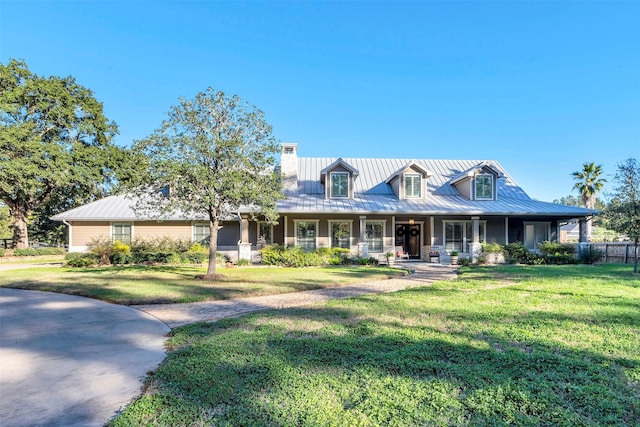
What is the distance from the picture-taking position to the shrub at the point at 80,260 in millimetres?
16172

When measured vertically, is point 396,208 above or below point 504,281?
above

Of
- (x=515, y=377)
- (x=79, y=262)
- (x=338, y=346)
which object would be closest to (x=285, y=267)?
(x=79, y=262)

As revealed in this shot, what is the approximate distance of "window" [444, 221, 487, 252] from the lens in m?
20.1

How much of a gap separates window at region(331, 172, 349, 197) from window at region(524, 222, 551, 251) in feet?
35.7

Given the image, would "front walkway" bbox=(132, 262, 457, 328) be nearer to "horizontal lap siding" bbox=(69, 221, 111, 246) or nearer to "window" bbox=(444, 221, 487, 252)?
"window" bbox=(444, 221, 487, 252)

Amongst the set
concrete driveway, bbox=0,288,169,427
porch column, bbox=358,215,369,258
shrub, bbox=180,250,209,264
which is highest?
porch column, bbox=358,215,369,258

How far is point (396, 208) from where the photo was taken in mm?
18500

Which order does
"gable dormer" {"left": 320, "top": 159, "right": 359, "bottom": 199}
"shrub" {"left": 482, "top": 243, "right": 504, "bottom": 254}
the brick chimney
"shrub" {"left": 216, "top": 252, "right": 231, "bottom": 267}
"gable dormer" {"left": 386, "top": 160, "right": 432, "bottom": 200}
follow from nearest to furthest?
"shrub" {"left": 216, "top": 252, "right": 231, "bottom": 267} < "shrub" {"left": 482, "top": 243, "right": 504, "bottom": 254} < "gable dormer" {"left": 320, "top": 159, "right": 359, "bottom": 199} < "gable dormer" {"left": 386, "top": 160, "right": 432, "bottom": 200} < the brick chimney

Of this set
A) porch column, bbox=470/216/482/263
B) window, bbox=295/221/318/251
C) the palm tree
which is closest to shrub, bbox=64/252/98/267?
window, bbox=295/221/318/251

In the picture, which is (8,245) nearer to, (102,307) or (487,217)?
(102,307)

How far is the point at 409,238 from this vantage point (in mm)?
21141

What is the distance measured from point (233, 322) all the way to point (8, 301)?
6178 millimetres

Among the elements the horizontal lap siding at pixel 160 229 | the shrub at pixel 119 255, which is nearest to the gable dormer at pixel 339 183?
the horizontal lap siding at pixel 160 229

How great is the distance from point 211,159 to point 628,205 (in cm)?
1475
